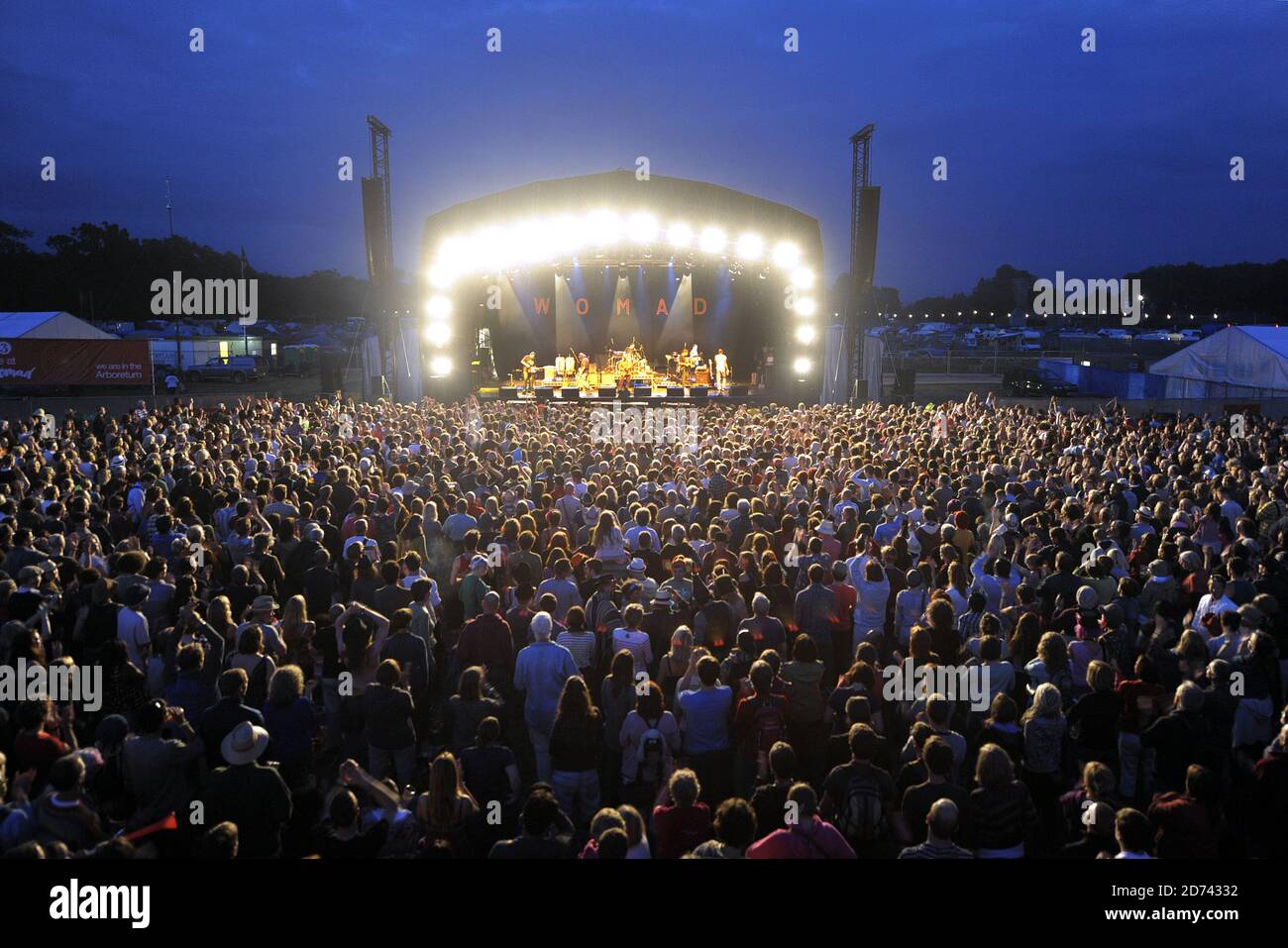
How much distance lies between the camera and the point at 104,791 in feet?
13.9

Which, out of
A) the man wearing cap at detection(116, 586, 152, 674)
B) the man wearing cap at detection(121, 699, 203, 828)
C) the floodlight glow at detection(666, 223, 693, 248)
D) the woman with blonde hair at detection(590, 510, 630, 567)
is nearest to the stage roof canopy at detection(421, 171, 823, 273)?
the floodlight glow at detection(666, 223, 693, 248)

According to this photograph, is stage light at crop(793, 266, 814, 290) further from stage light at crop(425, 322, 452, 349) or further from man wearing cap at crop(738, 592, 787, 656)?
man wearing cap at crop(738, 592, 787, 656)

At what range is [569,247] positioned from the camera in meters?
21.9

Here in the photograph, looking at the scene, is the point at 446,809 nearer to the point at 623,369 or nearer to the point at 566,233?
the point at 566,233

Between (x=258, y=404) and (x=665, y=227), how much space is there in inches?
398

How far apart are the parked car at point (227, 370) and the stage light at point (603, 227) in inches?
1049

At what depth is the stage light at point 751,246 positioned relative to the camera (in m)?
22.2

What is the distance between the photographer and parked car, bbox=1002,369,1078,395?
36062mm

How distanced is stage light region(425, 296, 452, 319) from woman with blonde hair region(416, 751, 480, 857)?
850 inches

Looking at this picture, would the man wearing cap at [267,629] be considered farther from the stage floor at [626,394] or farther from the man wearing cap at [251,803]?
the stage floor at [626,394]

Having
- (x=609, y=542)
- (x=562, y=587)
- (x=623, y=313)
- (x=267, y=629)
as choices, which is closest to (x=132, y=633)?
(x=267, y=629)

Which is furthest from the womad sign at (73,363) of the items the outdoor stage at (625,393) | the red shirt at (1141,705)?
the red shirt at (1141,705)

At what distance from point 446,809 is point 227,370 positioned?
42696 millimetres

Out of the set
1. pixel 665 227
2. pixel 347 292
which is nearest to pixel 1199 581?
pixel 665 227
